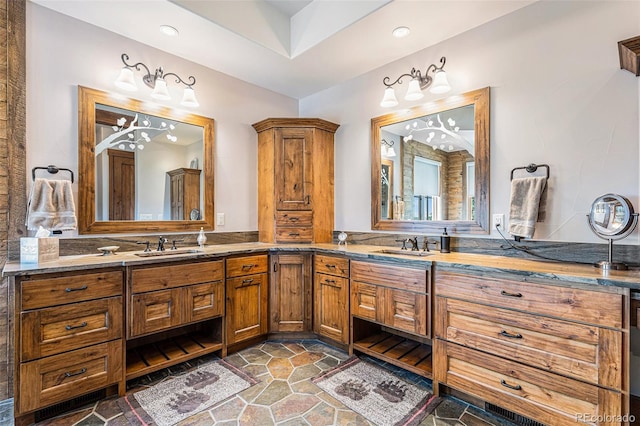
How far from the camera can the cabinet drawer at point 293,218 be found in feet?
10.1

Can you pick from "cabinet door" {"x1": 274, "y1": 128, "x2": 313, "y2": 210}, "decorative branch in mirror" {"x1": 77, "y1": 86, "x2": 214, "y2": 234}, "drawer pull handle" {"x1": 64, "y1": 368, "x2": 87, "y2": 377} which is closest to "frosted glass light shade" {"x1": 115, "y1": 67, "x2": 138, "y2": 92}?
"decorative branch in mirror" {"x1": 77, "y1": 86, "x2": 214, "y2": 234}

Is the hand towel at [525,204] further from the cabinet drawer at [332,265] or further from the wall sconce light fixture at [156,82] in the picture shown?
the wall sconce light fixture at [156,82]

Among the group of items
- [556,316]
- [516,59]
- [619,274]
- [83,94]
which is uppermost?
[516,59]

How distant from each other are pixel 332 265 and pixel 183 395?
142cm

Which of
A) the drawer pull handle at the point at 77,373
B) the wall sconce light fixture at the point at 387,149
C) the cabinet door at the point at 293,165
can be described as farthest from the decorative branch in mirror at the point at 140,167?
the wall sconce light fixture at the point at 387,149

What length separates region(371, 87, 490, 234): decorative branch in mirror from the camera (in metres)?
2.31

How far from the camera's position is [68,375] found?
5.74 ft

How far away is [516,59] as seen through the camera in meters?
2.14

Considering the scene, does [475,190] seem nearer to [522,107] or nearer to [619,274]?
[522,107]

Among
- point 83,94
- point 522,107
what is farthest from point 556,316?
point 83,94

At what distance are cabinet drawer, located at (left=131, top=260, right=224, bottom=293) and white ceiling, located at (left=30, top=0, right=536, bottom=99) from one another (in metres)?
1.85

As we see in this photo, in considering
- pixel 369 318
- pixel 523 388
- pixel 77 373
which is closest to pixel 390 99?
pixel 369 318

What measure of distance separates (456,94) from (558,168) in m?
0.94

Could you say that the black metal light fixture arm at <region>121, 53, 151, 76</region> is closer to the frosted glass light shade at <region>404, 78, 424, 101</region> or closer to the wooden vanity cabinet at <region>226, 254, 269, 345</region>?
the wooden vanity cabinet at <region>226, 254, 269, 345</region>
